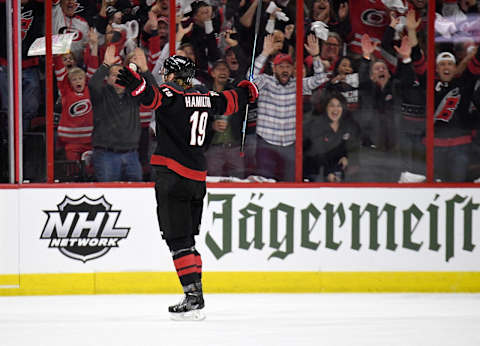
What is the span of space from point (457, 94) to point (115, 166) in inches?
122

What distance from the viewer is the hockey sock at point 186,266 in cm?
588

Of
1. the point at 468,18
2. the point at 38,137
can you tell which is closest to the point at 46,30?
the point at 38,137

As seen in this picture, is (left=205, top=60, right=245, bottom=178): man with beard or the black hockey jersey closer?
the black hockey jersey

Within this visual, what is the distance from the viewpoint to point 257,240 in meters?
7.25

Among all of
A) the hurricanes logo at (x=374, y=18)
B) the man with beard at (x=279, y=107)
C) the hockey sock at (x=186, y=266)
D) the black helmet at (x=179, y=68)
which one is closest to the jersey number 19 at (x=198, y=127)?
the black helmet at (x=179, y=68)

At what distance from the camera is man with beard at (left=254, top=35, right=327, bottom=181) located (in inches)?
299

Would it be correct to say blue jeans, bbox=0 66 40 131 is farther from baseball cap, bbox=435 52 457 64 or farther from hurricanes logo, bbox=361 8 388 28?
baseball cap, bbox=435 52 457 64

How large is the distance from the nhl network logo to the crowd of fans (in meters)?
0.43

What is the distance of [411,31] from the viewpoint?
7.65m

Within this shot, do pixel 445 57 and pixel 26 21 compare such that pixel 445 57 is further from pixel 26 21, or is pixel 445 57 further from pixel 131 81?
pixel 26 21

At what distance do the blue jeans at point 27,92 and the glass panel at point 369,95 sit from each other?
7.71ft

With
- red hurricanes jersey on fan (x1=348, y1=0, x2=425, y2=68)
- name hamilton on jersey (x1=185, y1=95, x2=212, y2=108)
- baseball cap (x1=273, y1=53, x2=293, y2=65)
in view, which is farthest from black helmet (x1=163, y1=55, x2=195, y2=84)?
red hurricanes jersey on fan (x1=348, y1=0, x2=425, y2=68)

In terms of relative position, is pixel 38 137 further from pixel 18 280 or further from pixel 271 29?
pixel 271 29

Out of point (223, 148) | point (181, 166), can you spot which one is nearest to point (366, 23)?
point (223, 148)
